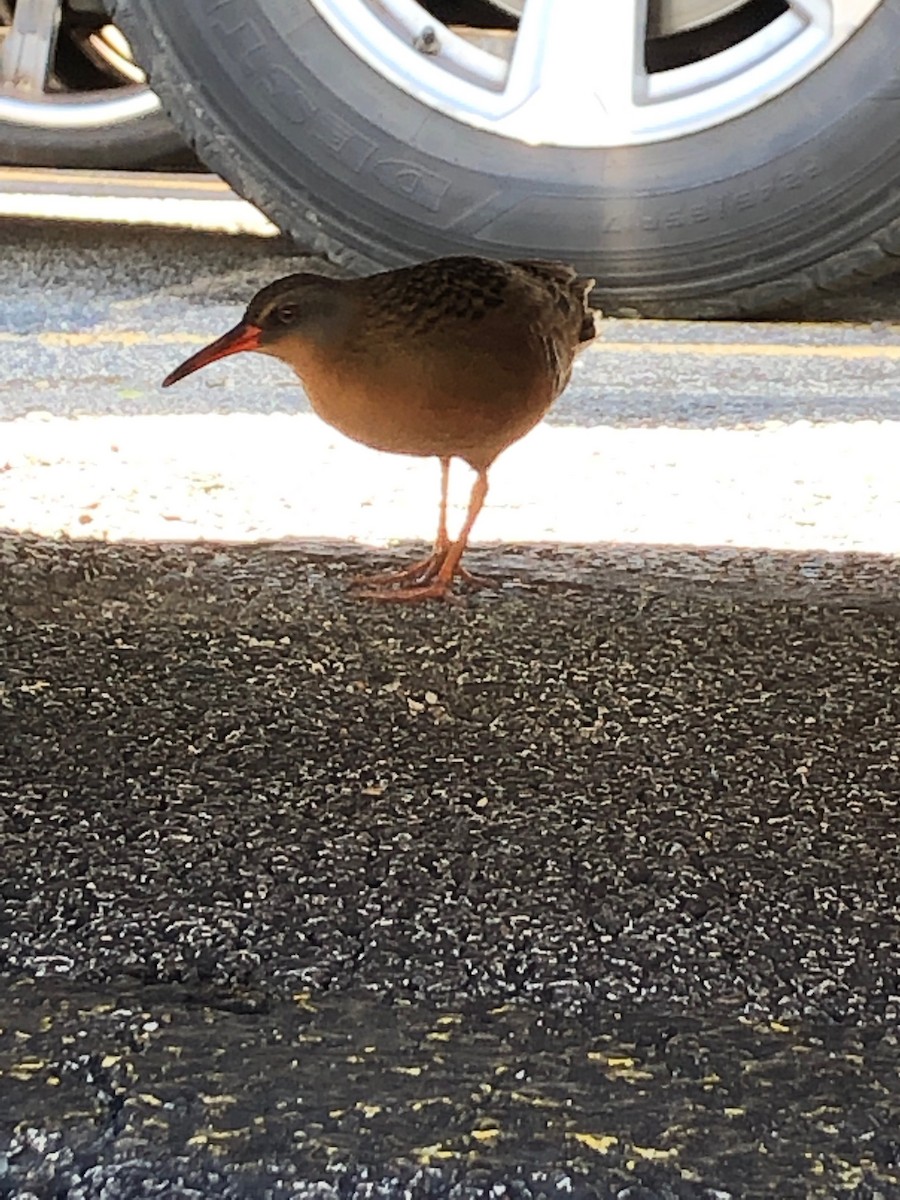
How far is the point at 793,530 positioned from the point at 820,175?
712 millimetres

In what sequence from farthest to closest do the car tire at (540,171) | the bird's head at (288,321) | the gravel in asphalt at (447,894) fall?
the car tire at (540,171), the bird's head at (288,321), the gravel in asphalt at (447,894)

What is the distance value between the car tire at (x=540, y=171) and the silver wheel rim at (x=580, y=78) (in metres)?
0.02

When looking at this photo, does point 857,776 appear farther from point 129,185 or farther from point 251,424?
point 129,185

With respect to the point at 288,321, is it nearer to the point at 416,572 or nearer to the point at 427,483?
the point at 427,483

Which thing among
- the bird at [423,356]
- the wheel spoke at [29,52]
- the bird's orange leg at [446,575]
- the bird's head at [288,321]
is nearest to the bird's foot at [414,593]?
the bird's orange leg at [446,575]

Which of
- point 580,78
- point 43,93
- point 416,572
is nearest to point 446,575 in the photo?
point 416,572

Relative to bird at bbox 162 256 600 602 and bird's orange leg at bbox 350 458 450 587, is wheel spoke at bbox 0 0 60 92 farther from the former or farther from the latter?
bird's orange leg at bbox 350 458 450 587

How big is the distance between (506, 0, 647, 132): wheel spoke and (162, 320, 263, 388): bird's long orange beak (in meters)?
0.63

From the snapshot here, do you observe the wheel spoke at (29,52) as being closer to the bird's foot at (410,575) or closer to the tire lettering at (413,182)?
the tire lettering at (413,182)

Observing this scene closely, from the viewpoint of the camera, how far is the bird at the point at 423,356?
4.97 feet

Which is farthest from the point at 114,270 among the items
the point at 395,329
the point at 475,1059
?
the point at 475,1059

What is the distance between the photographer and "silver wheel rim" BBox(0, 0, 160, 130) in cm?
266

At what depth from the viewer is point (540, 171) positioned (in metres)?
2.03

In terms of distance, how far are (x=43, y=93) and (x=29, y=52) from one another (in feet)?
0.25
